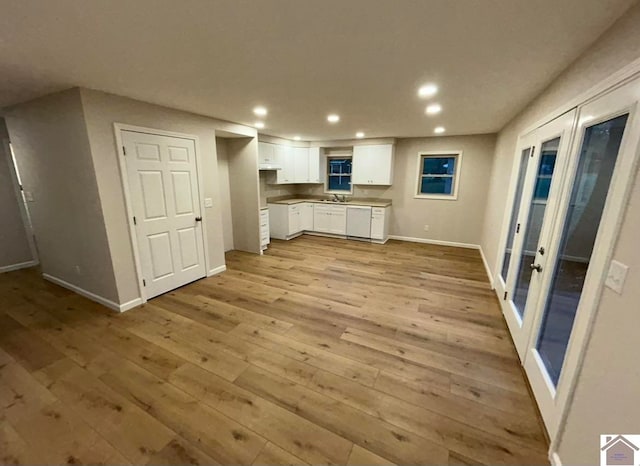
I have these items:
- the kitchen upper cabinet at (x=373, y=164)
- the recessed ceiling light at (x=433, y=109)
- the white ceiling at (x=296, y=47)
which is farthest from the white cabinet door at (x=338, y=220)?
the white ceiling at (x=296, y=47)

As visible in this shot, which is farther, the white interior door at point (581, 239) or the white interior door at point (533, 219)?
the white interior door at point (533, 219)

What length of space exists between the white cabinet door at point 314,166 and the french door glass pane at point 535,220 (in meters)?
4.83

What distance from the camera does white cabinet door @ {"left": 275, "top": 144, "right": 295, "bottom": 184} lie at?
235 inches

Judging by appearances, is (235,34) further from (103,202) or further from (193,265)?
(193,265)

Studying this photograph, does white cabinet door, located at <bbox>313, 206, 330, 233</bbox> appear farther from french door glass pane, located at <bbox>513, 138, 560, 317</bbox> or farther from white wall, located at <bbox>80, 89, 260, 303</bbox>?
french door glass pane, located at <bbox>513, 138, 560, 317</bbox>

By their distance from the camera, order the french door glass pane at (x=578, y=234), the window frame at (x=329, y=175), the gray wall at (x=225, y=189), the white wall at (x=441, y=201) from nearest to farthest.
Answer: the french door glass pane at (x=578, y=234) < the gray wall at (x=225, y=189) < the white wall at (x=441, y=201) < the window frame at (x=329, y=175)

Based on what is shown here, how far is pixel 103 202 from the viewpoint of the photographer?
2.74 metres

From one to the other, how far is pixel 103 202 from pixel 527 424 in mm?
4148

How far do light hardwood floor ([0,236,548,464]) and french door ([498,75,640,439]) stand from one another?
316 mm


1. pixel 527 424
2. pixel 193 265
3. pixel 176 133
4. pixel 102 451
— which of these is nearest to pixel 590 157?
pixel 527 424

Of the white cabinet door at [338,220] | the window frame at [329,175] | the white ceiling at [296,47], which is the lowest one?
the white cabinet door at [338,220]

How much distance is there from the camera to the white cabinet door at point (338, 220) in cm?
630

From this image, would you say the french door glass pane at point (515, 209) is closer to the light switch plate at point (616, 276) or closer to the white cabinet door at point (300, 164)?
the light switch plate at point (616, 276)

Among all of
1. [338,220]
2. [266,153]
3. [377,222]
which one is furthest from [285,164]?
[377,222]
